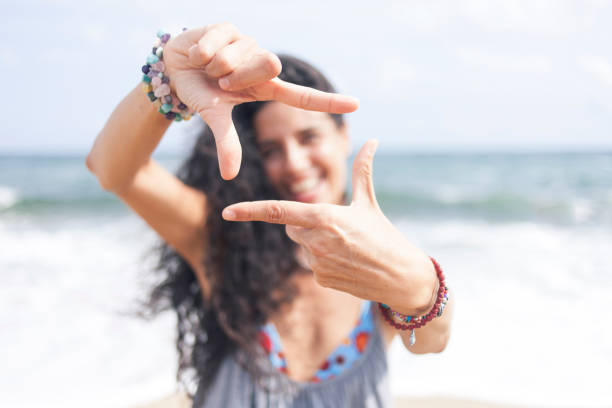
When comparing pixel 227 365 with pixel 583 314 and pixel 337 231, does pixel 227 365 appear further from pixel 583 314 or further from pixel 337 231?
pixel 583 314

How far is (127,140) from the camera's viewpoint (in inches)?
53.5

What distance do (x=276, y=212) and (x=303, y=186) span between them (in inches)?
47.3

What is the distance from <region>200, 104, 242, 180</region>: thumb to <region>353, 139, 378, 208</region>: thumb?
1.00 ft

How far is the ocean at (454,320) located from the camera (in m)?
3.75

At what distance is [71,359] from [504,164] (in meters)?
21.6

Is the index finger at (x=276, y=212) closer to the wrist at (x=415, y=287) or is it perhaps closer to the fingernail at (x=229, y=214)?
the fingernail at (x=229, y=214)

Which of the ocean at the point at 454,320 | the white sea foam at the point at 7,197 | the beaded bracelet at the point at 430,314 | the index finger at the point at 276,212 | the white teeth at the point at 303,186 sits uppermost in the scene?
the index finger at the point at 276,212

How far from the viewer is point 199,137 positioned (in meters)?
2.17

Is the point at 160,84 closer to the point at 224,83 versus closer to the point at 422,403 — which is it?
the point at 224,83

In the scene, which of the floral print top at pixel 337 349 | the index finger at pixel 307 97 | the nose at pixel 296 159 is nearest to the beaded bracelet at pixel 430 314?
the index finger at pixel 307 97

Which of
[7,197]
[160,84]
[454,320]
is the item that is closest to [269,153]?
[160,84]

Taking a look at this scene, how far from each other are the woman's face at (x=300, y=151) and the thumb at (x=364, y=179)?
93cm

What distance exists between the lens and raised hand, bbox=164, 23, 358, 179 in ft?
3.24

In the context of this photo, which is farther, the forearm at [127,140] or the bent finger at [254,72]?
the forearm at [127,140]
